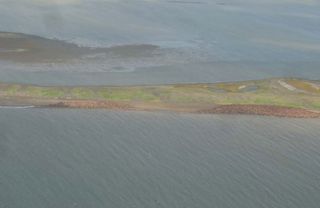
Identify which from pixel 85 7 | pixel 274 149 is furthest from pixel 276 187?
pixel 85 7

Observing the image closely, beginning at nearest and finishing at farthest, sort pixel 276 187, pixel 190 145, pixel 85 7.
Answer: pixel 276 187 < pixel 190 145 < pixel 85 7

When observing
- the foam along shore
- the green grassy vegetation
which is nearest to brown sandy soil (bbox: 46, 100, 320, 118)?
the foam along shore

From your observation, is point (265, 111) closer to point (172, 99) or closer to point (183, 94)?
point (183, 94)

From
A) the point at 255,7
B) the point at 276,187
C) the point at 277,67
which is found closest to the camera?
the point at 276,187

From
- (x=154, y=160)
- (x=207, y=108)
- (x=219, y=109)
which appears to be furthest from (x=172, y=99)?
(x=154, y=160)

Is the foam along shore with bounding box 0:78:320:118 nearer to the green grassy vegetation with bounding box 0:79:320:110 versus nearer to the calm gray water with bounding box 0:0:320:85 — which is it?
the green grassy vegetation with bounding box 0:79:320:110

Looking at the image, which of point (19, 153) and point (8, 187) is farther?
point (19, 153)

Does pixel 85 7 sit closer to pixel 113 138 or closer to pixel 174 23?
pixel 174 23

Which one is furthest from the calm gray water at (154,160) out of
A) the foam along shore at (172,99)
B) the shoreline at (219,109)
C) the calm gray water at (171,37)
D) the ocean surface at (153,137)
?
the calm gray water at (171,37)

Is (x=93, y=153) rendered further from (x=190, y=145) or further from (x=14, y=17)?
(x=14, y=17)
